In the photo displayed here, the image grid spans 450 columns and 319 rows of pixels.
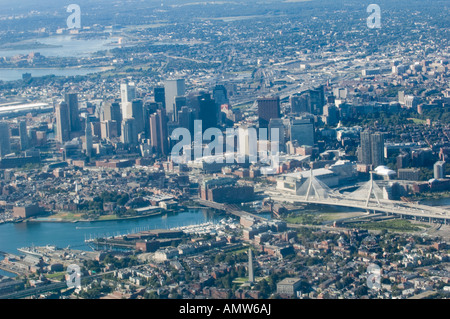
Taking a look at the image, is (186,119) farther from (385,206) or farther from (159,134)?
(385,206)

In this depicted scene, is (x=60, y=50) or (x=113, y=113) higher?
(x=60, y=50)

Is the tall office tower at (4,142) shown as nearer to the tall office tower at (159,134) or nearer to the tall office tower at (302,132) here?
the tall office tower at (159,134)

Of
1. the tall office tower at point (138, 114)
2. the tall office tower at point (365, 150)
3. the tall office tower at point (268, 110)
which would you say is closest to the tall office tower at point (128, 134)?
the tall office tower at point (138, 114)

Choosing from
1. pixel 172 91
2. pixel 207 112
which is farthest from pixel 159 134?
pixel 172 91

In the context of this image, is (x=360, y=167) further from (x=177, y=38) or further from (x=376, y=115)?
(x=177, y=38)

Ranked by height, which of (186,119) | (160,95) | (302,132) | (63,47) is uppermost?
(63,47)

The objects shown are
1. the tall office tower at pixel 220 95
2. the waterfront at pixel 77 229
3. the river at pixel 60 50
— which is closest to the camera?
the waterfront at pixel 77 229

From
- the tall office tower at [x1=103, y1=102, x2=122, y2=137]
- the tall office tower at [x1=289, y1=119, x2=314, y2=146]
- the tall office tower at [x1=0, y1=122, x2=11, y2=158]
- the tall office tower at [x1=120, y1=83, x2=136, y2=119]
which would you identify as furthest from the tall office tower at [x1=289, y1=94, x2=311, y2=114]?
the tall office tower at [x1=0, y1=122, x2=11, y2=158]
